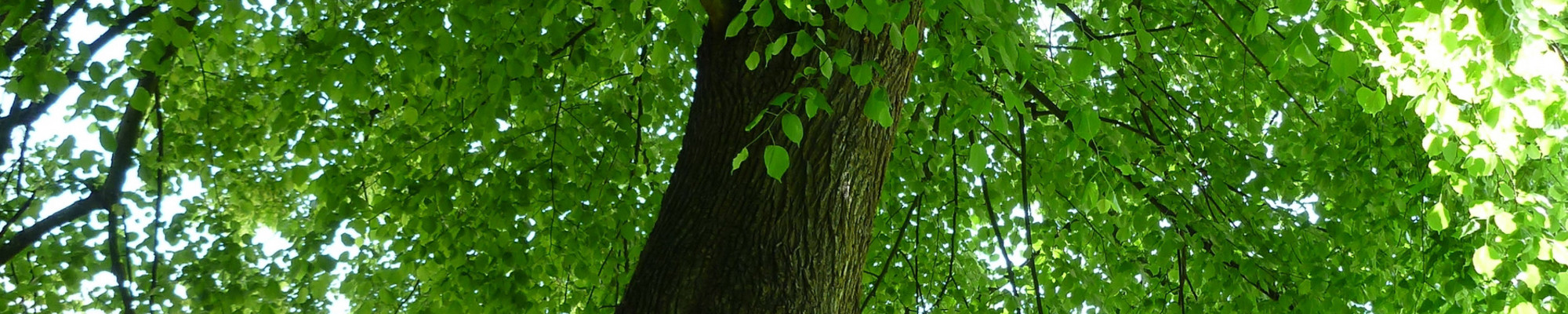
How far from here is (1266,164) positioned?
4160 mm

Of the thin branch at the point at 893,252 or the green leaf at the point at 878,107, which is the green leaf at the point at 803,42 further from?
the thin branch at the point at 893,252

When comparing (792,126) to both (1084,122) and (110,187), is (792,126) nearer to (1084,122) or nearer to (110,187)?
(1084,122)

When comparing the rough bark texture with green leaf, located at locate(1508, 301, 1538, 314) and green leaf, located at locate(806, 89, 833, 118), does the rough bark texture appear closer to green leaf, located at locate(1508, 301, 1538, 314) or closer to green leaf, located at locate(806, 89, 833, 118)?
green leaf, located at locate(806, 89, 833, 118)

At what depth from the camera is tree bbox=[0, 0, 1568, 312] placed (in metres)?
2.29

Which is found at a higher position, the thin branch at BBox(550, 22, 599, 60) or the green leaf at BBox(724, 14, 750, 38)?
the thin branch at BBox(550, 22, 599, 60)

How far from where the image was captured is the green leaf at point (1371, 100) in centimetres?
258

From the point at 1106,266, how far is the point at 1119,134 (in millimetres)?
457

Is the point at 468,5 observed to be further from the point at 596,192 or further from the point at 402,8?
the point at 596,192

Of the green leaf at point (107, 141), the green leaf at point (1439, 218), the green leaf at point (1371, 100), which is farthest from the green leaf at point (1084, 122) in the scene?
the green leaf at point (107, 141)

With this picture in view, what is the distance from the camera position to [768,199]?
2.33 m

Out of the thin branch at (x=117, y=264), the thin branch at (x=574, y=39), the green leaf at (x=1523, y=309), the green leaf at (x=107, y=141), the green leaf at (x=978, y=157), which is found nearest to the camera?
the green leaf at (x=107, y=141)

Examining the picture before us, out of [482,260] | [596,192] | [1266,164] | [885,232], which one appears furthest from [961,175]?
[482,260]

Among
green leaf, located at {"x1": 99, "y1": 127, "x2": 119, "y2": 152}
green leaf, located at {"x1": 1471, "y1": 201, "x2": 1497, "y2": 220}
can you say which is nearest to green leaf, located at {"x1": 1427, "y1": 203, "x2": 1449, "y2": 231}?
green leaf, located at {"x1": 1471, "y1": 201, "x2": 1497, "y2": 220}

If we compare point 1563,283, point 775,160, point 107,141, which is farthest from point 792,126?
point 1563,283
